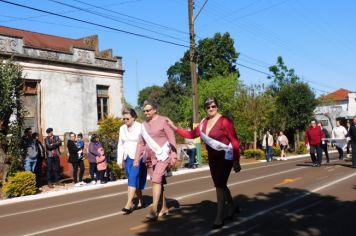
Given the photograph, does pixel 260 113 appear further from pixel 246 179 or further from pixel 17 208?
pixel 17 208

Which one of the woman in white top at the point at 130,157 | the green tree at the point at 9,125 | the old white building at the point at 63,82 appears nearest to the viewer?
the woman in white top at the point at 130,157

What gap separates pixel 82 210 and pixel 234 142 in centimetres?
433

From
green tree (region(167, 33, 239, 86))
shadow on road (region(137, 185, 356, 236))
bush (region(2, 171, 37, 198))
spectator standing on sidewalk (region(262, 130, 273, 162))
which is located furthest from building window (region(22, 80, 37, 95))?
green tree (region(167, 33, 239, 86))

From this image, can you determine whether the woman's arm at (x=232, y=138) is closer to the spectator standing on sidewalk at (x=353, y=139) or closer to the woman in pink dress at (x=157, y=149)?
the woman in pink dress at (x=157, y=149)

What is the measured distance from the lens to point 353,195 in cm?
1001

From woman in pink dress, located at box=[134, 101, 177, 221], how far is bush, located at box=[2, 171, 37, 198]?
736 cm

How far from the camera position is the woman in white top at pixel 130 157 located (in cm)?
886

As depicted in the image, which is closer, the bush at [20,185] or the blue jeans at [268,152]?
the bush at [20,185]

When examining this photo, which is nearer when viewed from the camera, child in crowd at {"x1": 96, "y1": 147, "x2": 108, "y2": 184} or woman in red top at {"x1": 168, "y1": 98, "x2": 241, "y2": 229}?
woman in red top at {"x1": 168, "y1": 98, "x2": 241, "y2": 229}

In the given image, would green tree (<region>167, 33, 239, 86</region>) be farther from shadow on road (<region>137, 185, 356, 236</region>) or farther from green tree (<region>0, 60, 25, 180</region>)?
shadow on road (<region>137, 185, 356, 236</region>)

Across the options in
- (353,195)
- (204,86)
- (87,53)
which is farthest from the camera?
(204,86)

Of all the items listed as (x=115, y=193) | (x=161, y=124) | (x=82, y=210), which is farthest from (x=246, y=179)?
(x=161, y=124)

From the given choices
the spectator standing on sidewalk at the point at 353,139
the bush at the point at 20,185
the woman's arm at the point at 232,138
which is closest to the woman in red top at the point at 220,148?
the woman's arm at the point at 232,138

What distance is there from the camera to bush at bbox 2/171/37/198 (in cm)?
1437
